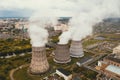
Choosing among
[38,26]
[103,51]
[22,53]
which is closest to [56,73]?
[38,26]

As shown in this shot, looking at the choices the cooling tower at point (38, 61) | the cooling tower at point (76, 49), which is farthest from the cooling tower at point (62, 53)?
the cooling tower at point (38, 61)

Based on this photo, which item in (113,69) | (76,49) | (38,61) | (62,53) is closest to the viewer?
(38,61)

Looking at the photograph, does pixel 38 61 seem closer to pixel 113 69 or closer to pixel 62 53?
pixel 62 53

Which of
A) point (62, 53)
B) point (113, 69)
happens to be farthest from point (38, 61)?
point (113, 69)

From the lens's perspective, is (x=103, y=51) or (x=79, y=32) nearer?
(x=79, y=32)

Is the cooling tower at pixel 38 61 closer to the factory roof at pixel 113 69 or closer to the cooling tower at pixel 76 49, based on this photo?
the cooling tower at pixel 76 49

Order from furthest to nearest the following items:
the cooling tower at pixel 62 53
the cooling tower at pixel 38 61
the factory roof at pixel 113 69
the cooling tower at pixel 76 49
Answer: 1. the cooling tower at pixel 76 49
2. the cooling tower at pixel 62 53
3. the factory roof at pixel 113 69
4. the cooling tower at pixel 38 61

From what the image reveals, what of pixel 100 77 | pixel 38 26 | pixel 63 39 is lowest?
pixel 100 77

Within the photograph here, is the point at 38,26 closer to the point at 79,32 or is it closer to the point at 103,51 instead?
the point at 79,32

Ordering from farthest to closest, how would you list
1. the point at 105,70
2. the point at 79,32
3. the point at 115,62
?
the point at 79,32 < the point at 115,62 < the point at 105,70
